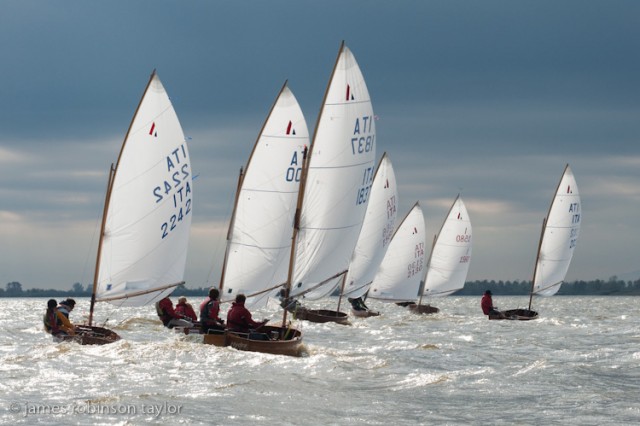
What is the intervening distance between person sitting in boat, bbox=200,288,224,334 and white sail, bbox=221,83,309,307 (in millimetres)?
3720

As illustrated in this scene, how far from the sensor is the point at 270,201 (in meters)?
32.1

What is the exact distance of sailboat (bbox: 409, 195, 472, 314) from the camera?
204ft

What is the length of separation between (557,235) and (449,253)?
7725 mm

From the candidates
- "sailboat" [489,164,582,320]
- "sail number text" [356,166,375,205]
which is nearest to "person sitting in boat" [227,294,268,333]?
"sail number text" [356,166,375,205]

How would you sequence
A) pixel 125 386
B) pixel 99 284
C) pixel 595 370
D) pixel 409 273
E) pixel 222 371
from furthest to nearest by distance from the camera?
1. pixel 409 273
2. pixel 99 284
3. pixel 595 370
4. pixel 222 371
5. pixel 125 386

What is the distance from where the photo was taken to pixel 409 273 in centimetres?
5969

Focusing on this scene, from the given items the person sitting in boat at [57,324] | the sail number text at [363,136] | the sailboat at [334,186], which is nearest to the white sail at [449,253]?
the sailboat at [334,186]

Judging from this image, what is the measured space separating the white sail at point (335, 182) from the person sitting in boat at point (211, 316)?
11.7 ft

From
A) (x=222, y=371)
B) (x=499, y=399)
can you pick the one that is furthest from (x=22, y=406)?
(x=499, y=399)

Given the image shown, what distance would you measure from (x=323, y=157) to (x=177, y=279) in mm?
6179

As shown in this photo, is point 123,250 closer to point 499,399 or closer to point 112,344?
point 112,344

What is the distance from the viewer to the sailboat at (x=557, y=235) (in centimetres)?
5741

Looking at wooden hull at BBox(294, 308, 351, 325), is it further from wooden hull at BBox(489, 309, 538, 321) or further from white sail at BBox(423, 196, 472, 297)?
white sail at BBox(423, 196, 472, 297)

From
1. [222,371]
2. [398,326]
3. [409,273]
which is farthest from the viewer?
[409,273]
